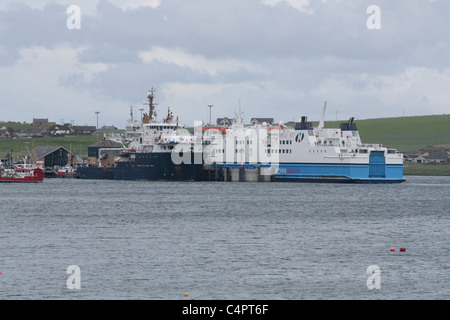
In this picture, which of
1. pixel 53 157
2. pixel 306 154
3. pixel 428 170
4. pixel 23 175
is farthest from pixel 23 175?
pixel 428 170

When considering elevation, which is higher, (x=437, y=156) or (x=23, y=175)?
(x=437, y=156)

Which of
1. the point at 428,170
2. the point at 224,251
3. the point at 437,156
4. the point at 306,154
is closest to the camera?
the point at 224,251

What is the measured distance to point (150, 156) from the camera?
110 meters

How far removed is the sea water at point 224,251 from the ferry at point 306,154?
33.8 m

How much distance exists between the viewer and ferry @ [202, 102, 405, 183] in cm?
10250

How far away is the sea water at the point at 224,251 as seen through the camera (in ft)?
95.9

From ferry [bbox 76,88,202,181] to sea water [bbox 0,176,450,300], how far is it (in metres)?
39.8

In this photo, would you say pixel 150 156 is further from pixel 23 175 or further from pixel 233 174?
pixel 23 175

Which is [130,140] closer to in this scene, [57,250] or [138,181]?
[138,181]

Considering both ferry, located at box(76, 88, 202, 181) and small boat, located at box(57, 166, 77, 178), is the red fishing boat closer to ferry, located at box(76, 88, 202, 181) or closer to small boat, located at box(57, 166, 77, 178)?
ferry, located at box(76, 88, 202, 181)

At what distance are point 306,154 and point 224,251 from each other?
6684cm

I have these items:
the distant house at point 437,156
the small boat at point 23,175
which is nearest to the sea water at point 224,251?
the small boat at point 23,175

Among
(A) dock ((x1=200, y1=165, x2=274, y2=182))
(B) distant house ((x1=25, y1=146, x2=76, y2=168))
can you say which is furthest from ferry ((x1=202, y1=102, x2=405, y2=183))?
(B) distant house ((x1=25, y1=146, x2=76, y2=168))
